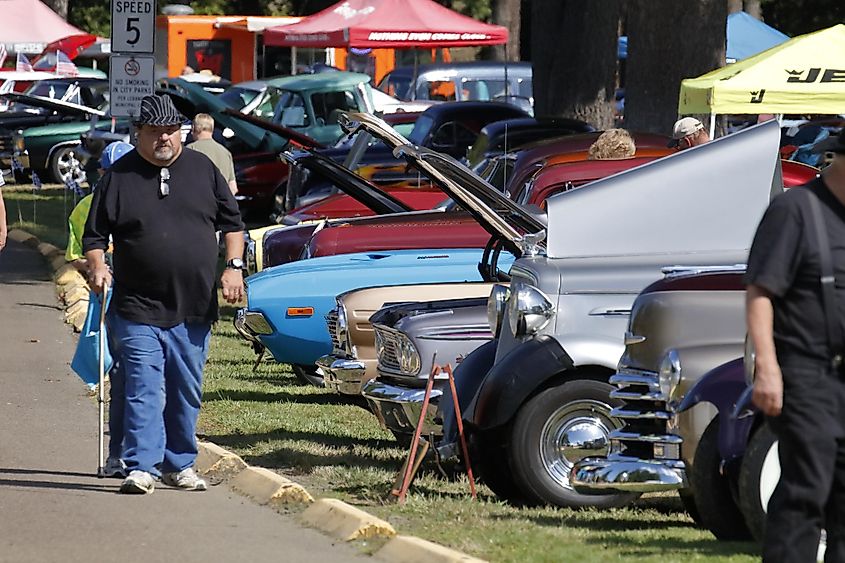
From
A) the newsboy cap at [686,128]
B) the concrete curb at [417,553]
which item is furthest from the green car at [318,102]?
the concrete curb at [417,553]

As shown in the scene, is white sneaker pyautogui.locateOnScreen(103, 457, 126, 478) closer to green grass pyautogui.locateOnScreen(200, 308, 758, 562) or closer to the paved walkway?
the paved walkway

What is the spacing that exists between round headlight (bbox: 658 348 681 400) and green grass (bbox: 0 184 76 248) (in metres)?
17.1

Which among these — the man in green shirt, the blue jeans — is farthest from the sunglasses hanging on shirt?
the man in green shirt

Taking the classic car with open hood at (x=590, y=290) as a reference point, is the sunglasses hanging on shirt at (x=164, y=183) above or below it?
above

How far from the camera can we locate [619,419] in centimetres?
798

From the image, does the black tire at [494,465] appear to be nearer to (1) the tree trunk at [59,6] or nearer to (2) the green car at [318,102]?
(2) the green car at [318,102]

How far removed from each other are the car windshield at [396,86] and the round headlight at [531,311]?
2827 cm

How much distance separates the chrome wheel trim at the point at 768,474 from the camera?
6.47m

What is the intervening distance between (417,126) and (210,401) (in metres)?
11.1

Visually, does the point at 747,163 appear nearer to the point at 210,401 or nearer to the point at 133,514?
the point at 133,514

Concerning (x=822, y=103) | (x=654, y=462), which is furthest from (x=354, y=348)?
(x=822, y=103)

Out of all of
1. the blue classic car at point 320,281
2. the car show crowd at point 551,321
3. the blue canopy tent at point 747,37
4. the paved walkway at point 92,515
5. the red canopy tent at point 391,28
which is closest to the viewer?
the car show crowd at point 551,321

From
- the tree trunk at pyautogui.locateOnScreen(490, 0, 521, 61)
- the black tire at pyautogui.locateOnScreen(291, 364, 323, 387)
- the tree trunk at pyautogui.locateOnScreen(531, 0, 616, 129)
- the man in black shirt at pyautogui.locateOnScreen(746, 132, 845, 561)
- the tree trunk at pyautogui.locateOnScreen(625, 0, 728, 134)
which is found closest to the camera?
the man in black shirt at pyautogui.locateOnScreen(746, 132, 845, 561)

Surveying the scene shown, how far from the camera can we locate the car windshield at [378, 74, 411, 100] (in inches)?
1437
